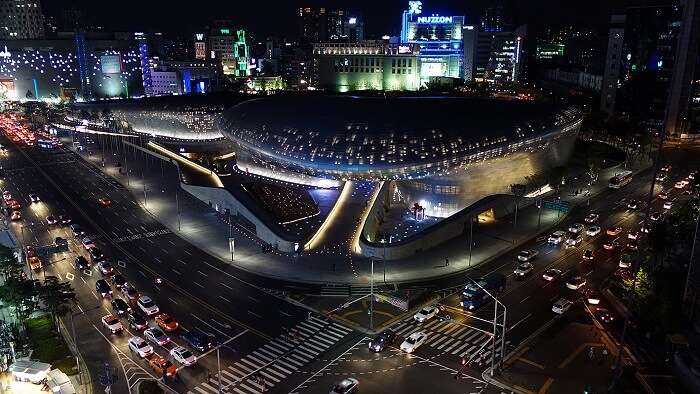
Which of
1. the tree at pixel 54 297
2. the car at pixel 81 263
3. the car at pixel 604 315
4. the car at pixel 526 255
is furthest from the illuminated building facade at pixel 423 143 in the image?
the tree at pixel 54 297

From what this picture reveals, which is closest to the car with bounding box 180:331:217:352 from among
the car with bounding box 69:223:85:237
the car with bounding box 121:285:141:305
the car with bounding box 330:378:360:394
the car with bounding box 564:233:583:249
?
the car with bounding box 121:285:141:305

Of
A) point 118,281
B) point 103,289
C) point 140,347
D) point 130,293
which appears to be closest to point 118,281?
point 118,281

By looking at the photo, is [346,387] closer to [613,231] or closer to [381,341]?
[381,341]

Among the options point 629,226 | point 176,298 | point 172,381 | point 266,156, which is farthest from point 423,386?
point 266,156

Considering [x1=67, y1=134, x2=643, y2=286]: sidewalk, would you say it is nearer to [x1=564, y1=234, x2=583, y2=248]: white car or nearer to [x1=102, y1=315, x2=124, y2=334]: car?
[x1=564, y1=234, x2=583, y2=248]: white car

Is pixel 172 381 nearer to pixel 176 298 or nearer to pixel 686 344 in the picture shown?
pixel 176 298

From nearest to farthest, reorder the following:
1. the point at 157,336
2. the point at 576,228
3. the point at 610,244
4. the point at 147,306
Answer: the point at 157,336 → the point at 147,306 → the point at 610,244 → the point at 576,228
